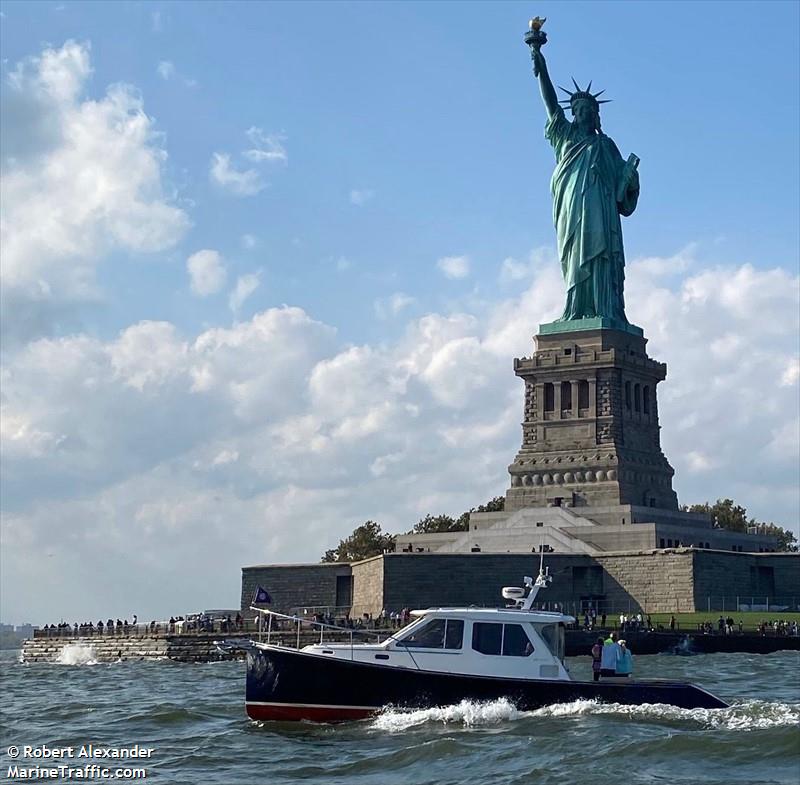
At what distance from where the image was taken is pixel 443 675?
2784 cm

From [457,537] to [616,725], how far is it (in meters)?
47.8

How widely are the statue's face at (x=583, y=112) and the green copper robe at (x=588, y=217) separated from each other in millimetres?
565

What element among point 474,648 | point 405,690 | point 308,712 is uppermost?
point 474,648

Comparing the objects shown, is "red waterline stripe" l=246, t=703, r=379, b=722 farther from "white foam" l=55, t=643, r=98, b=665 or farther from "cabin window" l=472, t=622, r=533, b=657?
"white foam" l=55, t=643, r=98, b=665

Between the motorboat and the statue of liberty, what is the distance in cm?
5288

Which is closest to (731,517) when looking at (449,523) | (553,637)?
(449,523)

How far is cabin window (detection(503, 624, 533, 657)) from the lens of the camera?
1115 inches

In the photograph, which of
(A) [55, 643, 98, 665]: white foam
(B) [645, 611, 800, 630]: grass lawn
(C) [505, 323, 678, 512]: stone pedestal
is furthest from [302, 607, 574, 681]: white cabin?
(C) [505, 323, 678, 512]: stone pedestal

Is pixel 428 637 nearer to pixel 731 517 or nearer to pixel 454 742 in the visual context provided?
pixel 454 742

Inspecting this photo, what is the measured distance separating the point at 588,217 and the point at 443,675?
56.1 m

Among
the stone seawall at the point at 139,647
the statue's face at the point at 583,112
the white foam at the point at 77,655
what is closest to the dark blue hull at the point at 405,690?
the stone seawall at the point at 139,647

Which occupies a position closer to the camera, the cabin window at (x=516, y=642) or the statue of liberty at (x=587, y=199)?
the cabin window at (x=516, y=642)

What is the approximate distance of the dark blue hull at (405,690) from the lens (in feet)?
91.3

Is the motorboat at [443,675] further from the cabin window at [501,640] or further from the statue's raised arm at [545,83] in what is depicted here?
the statue's raised arm at [545,83]
